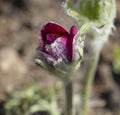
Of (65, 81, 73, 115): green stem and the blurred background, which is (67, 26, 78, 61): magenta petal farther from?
the blurred background

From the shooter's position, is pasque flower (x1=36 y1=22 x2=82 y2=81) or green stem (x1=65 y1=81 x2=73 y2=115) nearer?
→ pasque flower (x1=36 y1=22 x2=82 y2=81)

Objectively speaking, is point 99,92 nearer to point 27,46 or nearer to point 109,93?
point 109,93

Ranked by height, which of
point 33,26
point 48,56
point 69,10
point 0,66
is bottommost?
point 48,56

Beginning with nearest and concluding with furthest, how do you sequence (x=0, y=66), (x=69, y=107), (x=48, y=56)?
(x=48, y=56) → (x=69, y=107) → (x=0, y=66)

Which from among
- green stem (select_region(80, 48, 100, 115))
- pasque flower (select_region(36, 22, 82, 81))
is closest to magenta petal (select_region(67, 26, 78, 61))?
pasque flower (select_region(36, 22, 82, 81))

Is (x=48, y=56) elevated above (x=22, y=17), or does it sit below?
below

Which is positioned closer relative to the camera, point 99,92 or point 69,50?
point 69,50

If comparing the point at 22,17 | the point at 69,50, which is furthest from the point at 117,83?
the point at 69,50
